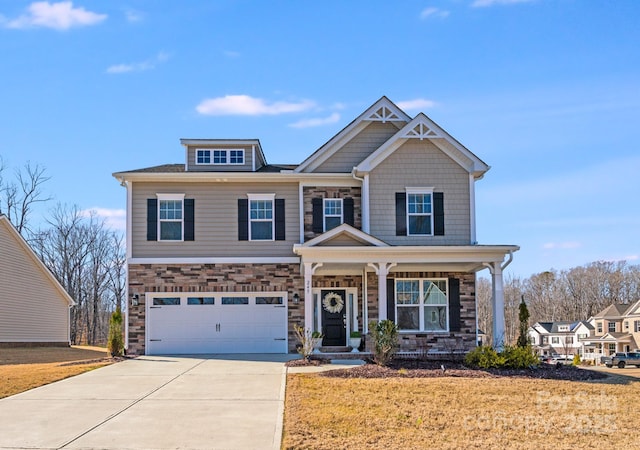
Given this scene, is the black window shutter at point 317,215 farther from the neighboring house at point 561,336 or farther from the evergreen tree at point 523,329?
the neighboring house at point 561,336

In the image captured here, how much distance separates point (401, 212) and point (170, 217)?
7.24 m

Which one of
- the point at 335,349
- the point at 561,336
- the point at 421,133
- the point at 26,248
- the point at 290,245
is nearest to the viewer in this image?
the point at 335,349

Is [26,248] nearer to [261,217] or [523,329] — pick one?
[261,217]

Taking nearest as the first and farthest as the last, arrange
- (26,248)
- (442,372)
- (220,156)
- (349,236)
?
(442,372)
(349,236)
(220,156)
(26,248)

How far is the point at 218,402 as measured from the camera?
12.3 m

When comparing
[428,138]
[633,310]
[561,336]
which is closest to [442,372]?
[428,138]

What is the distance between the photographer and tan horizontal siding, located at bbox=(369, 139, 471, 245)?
847 inches

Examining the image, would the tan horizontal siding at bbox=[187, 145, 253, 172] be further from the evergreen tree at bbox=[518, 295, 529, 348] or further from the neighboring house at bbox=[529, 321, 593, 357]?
the neighboring house at bbox=[529, 321, 593, 357]

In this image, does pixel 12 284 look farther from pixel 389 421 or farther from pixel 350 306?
pixel 389 421

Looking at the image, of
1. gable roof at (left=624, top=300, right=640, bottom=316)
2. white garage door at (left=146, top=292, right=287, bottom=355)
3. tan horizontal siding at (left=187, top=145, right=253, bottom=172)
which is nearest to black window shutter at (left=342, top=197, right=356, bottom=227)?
white garage door at (left=146, top=292, right=287, bottom=355)

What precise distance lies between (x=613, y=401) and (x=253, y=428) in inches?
280

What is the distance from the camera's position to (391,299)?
21.5m

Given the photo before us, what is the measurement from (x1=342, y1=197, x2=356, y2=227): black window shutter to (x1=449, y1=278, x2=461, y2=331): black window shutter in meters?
3.61

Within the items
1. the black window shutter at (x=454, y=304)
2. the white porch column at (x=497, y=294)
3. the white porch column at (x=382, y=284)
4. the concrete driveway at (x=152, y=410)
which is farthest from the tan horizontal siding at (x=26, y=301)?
the white porch column at (x=497, y=294)
